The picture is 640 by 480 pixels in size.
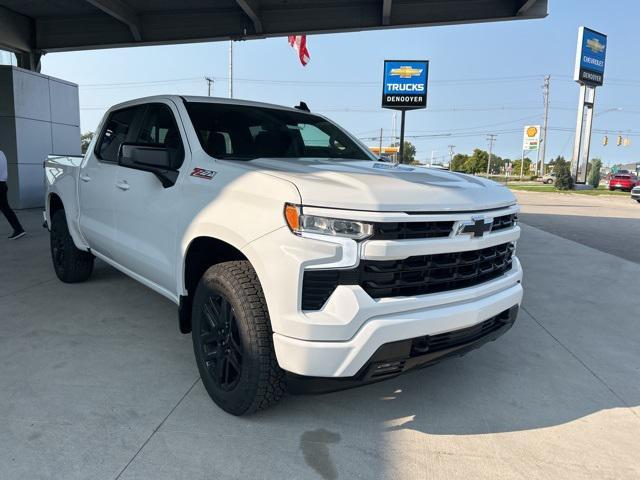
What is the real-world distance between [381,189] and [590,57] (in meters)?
46.6

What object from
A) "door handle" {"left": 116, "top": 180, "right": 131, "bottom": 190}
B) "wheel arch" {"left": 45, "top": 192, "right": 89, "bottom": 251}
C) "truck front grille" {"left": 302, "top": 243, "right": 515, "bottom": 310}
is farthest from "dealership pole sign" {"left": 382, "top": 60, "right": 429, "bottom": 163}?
"truck front grille" {"left": 302, "top": 243, "right": 515, "bottom": 310}

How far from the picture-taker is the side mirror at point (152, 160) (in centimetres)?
307

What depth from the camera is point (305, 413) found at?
9.73 feet

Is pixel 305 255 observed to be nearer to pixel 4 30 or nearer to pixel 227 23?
pixel 227 23

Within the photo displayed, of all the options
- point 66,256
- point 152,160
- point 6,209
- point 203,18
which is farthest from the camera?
point 203,18

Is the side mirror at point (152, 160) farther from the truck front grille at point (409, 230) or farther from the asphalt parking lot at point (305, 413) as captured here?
the truck front grille at point (409, 230)

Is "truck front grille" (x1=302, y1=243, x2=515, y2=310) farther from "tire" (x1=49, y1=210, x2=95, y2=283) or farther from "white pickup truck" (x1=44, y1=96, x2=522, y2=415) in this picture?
"tire" (x1=49, y1=210, x2=95, y2=283)

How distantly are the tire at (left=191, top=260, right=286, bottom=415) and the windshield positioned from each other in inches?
39.1

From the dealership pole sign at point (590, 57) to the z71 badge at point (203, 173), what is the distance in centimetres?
4458

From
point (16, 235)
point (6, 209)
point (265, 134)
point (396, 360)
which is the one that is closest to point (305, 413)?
point (396, 360)

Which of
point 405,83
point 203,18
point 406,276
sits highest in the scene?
point 203,18

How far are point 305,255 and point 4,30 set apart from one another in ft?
44.9

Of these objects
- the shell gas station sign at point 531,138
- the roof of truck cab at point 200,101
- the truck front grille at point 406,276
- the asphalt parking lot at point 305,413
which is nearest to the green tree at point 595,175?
the shell gas station sign at point 531,138

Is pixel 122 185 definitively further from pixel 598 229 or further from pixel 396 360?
pixel 598 229
